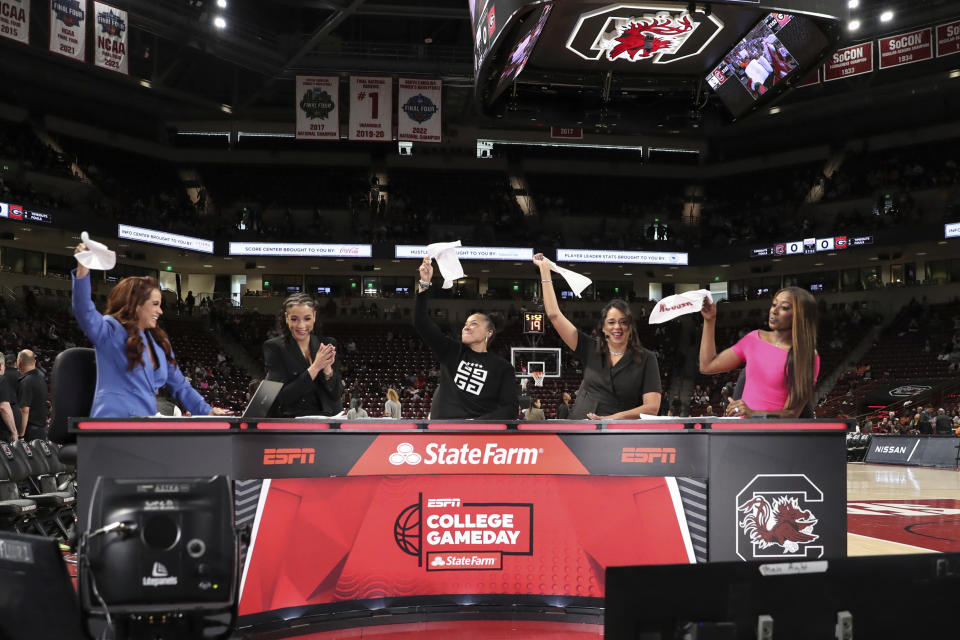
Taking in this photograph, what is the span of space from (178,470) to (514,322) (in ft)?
101

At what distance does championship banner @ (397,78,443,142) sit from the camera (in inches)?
812

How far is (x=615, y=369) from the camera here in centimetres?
494

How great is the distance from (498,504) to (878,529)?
15.7ft

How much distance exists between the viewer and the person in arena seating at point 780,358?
4.29 meters

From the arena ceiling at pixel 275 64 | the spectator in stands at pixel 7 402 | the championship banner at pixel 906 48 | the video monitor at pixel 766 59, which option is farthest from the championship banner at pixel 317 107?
the video monitor at pixel 766 59

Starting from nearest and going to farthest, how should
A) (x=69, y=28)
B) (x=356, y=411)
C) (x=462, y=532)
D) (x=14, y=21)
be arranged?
(x=462, y=532), (x=356, y=411), (x=14, y=21), (x=69, y=28)

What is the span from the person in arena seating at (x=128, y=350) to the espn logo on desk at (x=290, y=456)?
0.57 meters

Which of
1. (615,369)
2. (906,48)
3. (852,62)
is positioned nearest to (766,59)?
(615,369)

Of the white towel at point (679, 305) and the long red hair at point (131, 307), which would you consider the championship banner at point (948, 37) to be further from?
the long red hair at point (131, 307)

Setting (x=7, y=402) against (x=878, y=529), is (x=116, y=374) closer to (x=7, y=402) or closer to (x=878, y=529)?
(x=7, y=402)

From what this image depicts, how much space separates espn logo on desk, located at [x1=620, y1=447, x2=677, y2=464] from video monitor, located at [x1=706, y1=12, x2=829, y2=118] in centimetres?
231

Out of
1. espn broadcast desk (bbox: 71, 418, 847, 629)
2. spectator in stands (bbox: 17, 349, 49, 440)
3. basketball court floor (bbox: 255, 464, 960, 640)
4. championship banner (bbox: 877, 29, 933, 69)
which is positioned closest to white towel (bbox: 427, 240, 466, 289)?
espn broadcast desk (bbox: 71, 418, 847, 629)

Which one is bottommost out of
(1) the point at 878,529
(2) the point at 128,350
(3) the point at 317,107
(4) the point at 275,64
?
(1) the point at 878,529

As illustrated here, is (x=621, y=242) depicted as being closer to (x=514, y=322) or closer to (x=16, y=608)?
(x=514, y=322)
